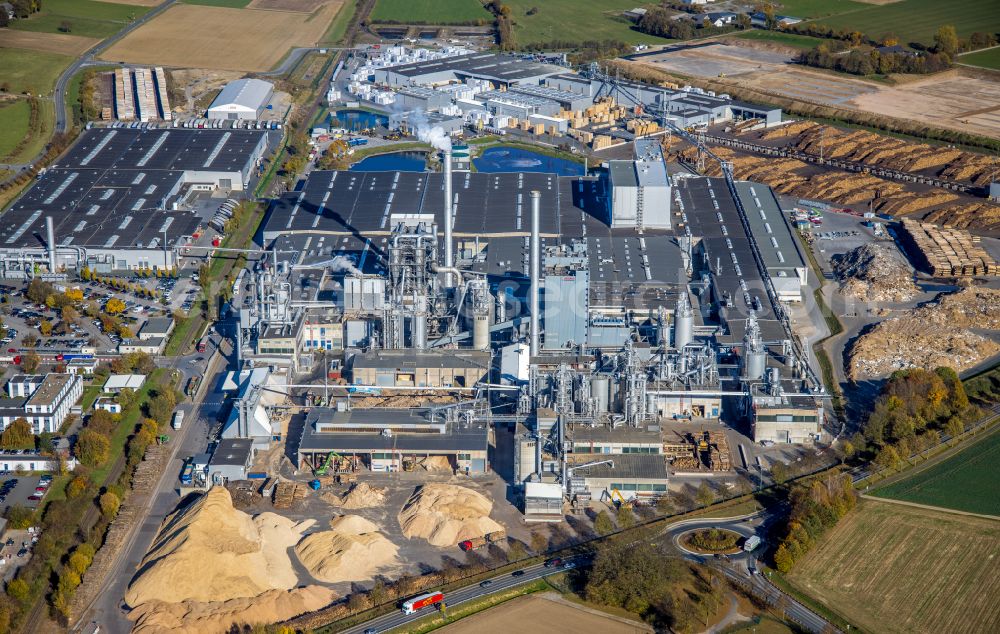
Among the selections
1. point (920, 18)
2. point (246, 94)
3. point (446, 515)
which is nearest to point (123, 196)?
point (246, 94)

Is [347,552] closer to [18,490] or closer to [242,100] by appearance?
[18,490]

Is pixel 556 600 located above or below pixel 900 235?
below

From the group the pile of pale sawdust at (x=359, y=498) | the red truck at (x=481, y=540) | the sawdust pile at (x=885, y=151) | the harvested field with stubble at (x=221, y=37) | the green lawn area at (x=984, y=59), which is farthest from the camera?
the harvested field with stubble at (x=221, y=37)

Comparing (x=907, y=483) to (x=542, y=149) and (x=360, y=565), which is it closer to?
(x=360, y=565)

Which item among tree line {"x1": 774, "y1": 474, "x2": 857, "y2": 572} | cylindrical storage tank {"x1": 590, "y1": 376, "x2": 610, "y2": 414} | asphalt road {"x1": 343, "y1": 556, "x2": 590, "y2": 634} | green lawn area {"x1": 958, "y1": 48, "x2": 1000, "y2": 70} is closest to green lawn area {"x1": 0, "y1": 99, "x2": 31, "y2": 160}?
cylindrical storage tank {"x1": 590, "y1": 376, "x2": 610, "y2": 414}

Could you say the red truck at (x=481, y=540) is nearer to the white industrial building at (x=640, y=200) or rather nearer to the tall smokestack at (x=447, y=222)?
the tall smokestack at (x=447, y=222)

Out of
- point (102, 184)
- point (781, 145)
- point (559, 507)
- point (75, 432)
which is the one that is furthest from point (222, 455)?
point (781, 145)

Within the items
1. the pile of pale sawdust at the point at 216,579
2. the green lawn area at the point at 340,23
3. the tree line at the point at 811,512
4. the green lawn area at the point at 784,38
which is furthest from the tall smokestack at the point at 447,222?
the green lawn area at the point at 784,38
